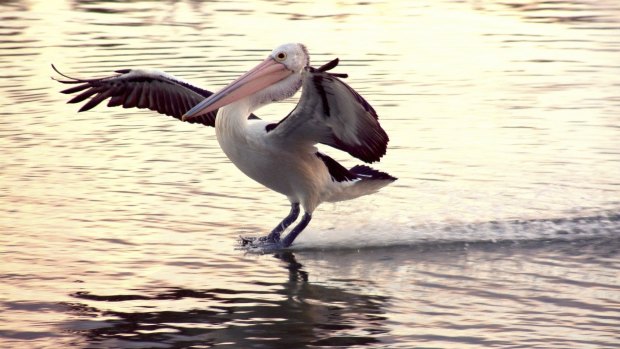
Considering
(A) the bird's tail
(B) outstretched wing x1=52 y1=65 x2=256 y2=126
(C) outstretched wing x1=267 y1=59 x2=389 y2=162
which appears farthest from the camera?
(B) outstretched wing x1=52 y1=65 x2=256 y2=126

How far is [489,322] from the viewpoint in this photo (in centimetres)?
711

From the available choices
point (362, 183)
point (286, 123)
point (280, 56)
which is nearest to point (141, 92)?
point (280, 56)

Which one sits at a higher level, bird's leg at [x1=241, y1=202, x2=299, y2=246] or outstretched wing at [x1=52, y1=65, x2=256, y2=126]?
outstretched wing at [x1=52, y1=65, x2=256, y2=126]

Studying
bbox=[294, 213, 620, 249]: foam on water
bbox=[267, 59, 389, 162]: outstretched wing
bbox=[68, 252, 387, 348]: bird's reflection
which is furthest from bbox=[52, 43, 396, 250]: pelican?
bbox=[68, 252, 387, 348]: bird's reflection

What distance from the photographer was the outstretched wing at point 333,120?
767cm

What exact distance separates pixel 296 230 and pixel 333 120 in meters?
1.05

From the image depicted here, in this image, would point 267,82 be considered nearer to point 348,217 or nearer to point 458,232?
point 348,217

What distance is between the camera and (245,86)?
8453 millimetres

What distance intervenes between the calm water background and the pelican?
0.36m

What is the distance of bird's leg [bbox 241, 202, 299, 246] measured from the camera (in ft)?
28.5

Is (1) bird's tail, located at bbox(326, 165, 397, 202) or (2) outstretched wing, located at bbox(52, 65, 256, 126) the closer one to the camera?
(1) bird's tail, located at bbox(326, 165, 397, 202)

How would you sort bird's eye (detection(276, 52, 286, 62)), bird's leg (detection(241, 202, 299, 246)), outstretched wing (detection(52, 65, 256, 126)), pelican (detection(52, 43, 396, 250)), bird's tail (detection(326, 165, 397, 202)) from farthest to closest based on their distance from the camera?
outstretched wing (detection(52, 65, 256, 126)) < bird's tail (detection(326, 165, 397, 202)) < bird's leg (detection(241, 202, 299, 246)) < bird's eye (detection(276, 52, 286, 62)) < pelican (detection(52, 43, 396, 250))

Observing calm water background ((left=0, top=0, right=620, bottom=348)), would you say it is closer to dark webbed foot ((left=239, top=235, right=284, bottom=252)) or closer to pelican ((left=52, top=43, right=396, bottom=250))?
dark webbed foot ((left=239, top=235, right=284, bottom=252))

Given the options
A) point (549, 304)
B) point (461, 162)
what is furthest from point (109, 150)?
point (549, 304)
